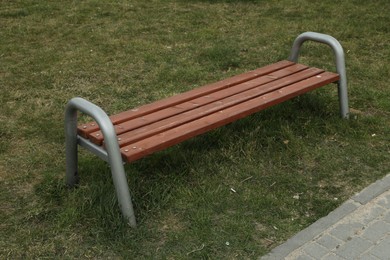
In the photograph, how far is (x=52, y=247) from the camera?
301 cm

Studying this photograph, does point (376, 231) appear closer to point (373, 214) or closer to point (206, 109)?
point (373, 214)

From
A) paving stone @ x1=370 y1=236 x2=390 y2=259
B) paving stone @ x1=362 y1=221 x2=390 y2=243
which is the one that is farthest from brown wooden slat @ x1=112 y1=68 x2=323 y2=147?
paving stone @ x1=370 y1=236 x2=390 y2=259

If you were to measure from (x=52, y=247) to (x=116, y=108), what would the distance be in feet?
6.24

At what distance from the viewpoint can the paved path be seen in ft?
9.57

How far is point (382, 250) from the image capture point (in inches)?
116

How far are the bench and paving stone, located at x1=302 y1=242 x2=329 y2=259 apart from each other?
0.89 m

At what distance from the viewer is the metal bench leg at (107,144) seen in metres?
2.91

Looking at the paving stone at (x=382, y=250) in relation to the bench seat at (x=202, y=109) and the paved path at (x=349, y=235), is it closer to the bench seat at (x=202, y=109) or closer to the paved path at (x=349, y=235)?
the paved path at (x=349, y=235)

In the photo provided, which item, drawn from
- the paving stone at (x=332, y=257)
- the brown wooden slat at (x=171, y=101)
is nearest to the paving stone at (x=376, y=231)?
the paving stone at (x=332, y=257)

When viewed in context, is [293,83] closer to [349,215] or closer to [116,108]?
[349,215]

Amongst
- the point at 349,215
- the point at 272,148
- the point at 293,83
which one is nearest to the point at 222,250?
the point at 349,215

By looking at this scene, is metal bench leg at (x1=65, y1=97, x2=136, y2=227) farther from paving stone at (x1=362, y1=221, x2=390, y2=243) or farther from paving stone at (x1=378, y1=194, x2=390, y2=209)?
paving stone at (x1=378, y1=194, x2=390, y2=209)

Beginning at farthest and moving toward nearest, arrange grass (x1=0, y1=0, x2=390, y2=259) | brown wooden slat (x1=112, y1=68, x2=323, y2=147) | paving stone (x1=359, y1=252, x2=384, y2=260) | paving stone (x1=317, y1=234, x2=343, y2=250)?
brown wooden slat (x1=112, y1=68, x2=323, y2=147)
grass (x1=0, y1=0, x2=390, y2=259)
paving stone (x1=317, y1=234, x2=343, y2=250)
paving stone (x1=359, y1=252, x2=384, y2=260)

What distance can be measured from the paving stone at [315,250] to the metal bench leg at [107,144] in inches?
36.6
